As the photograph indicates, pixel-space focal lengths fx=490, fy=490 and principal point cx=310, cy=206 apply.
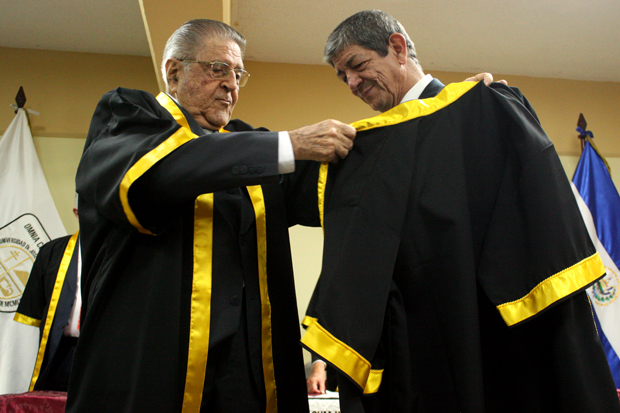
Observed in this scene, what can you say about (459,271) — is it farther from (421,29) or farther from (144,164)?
(421,29)

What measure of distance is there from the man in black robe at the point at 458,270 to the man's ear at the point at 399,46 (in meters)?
0.37

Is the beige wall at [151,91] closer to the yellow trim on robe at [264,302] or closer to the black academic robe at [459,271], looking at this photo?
the yellow trim on robe at [264,302]

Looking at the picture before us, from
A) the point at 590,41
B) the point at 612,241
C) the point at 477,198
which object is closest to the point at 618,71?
the point at 590,41

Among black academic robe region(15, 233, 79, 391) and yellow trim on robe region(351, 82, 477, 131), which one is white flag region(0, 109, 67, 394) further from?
yellow trim on robe region(351, 82, 477, 131)

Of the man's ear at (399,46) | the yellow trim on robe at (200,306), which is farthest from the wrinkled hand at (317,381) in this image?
the man's ear at (399,46)

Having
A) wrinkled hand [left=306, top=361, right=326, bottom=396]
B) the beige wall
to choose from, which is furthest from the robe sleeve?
the beige wall

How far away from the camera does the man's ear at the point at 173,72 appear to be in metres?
1.55

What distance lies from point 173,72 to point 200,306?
79cm

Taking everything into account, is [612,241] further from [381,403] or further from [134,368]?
[134,368]

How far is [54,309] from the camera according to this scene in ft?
8.87

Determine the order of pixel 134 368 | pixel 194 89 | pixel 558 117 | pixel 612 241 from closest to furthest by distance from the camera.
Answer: pixel 134 368 < pixel 194 89 < pixel 612 241 < pixel 558 117

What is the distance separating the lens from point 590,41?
3836 millimetres

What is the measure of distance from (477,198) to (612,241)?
10.5 feet

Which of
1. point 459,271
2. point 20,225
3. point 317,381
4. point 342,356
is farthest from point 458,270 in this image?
point 20,225
